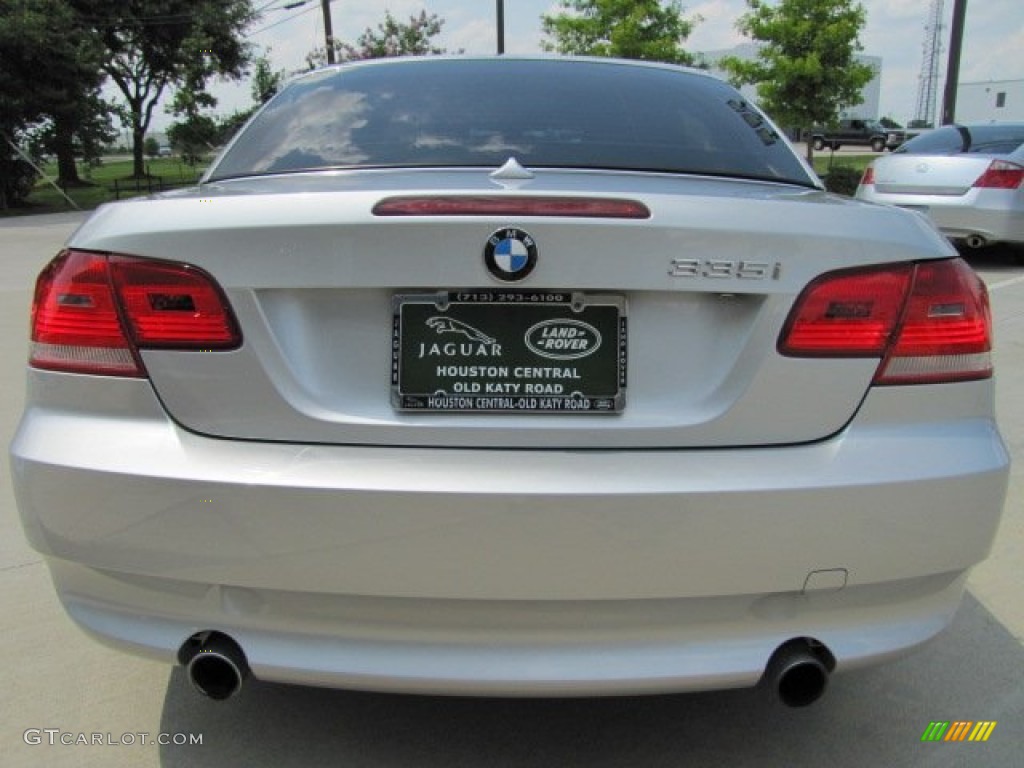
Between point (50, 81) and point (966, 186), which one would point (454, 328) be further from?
point (50, 81)

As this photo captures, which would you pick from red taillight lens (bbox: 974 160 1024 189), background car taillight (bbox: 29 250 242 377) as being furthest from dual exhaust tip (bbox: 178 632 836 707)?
red taillight lens (bbox: 974 160 1024 189)

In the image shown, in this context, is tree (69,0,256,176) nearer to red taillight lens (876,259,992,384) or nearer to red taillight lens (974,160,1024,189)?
red taillight lens (974,160,1024,189)

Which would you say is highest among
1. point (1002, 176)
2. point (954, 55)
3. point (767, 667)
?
point (954, 55)

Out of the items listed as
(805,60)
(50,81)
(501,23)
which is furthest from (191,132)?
(805,60)

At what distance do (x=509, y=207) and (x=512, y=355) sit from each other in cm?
29

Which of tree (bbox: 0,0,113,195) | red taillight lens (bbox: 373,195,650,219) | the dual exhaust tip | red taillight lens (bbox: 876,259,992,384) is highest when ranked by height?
tree (bbox: 0,0,113,195)

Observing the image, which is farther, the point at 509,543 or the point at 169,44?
the point at 169,44

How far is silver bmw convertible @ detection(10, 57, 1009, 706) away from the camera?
173 cm

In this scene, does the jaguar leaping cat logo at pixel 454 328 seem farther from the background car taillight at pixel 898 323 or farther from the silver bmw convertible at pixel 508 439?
the background car taillight at pixel 898 323

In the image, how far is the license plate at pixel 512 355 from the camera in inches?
70.0

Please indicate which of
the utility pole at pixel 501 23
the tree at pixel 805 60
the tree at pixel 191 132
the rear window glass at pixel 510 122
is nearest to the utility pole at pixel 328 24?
the tree at pixel 191 132

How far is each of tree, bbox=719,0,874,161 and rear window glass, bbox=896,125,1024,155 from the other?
919 cm
